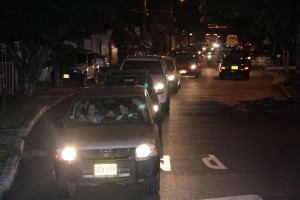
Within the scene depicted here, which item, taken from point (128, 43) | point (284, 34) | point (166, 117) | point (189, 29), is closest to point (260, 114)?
point (166, 117)

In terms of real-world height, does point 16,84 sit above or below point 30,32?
below

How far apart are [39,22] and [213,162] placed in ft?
39.3

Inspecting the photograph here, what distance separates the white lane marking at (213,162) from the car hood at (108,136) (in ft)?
7.58

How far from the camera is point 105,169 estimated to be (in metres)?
8.85

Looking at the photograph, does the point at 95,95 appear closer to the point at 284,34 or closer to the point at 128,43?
the point at 284,34

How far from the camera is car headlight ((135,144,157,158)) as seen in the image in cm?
895

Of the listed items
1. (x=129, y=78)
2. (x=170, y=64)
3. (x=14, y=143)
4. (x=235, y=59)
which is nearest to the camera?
(x=14, y=143)

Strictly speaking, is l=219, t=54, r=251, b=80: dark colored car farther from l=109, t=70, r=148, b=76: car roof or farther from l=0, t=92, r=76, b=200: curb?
l=109, t=70, r=148, b=76: car roof

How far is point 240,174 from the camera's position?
10.8 m

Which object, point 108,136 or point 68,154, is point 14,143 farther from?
point 108,136

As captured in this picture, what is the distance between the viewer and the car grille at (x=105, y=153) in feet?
29.2

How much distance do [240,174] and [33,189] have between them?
3584 millimetres

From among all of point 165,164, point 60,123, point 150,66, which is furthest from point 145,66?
A: point 60,123

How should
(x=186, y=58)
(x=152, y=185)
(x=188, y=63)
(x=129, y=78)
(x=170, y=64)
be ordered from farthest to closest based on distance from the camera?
(x=188, y=63) < (x=186, y=58) < (x=170, y=64) < (x=129, y=78) < (x=152, y=185)
